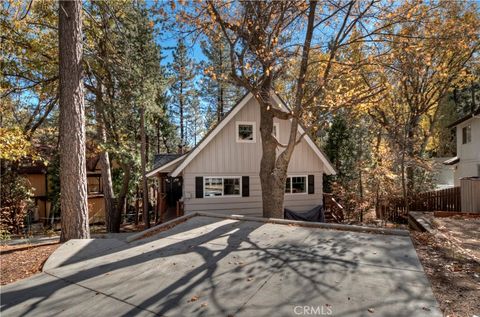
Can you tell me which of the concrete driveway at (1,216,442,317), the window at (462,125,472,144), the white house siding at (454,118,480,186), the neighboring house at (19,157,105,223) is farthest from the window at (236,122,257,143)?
the window at (462,125,472,144)

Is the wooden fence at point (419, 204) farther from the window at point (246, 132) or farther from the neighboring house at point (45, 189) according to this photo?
the neighboring house at point (45, 189)

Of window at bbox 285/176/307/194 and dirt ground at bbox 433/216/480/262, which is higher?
window at bbox 285/176/307/194

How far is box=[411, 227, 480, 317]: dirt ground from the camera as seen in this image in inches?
129

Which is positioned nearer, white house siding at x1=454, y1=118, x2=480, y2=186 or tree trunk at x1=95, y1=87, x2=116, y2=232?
tree trunk at x1=95, y1=87, x2=116, y2=232

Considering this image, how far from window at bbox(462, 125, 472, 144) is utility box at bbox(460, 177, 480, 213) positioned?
25.9 feet

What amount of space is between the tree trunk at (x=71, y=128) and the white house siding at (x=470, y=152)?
20463 mm

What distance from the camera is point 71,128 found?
7.13 m

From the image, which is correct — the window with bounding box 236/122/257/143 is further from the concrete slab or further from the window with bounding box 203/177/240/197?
the concrete slab

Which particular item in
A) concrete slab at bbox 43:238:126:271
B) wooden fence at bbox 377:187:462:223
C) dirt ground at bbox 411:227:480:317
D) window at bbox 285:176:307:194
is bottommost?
wooden fence at bbox 377:187:462:223

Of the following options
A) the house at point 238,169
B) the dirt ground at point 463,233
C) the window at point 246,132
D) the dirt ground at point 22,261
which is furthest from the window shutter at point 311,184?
the dirt ground at point 22,261

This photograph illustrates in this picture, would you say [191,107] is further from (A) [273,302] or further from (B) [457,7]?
(A) [273,302]

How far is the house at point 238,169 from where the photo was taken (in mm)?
12930

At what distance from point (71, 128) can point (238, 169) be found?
7633 millimetres

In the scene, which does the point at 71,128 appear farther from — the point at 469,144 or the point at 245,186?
the point at 469,144
